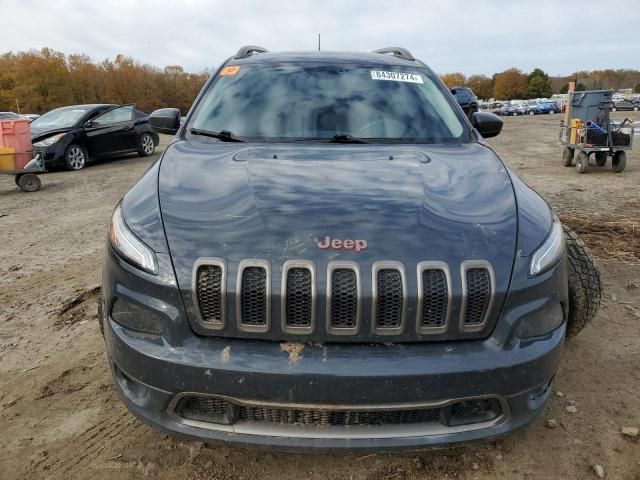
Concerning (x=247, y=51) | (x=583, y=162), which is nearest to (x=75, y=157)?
(x=247, y=51)

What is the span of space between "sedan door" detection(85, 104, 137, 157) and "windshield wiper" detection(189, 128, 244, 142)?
967 cm

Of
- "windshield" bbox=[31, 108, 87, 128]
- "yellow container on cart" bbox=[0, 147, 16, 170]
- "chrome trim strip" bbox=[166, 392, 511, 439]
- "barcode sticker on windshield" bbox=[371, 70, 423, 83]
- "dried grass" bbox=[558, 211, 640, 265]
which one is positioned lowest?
"dried grass" bbox=[558, 211, 640, 265]

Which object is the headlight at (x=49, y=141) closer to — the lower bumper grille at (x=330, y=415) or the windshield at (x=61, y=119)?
the windshield at (x=61, y=119)

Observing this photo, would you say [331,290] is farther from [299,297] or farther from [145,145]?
[145,145]

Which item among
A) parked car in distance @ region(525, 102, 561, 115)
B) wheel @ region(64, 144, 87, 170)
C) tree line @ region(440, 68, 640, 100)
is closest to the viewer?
wheel @ region(64, 144, 87, 170)

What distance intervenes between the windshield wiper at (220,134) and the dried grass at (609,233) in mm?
3512

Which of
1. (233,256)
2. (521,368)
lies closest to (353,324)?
(233,256)

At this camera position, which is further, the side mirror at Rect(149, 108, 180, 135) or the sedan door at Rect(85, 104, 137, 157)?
the sedan door at Rect(85, 104, 137, 157)

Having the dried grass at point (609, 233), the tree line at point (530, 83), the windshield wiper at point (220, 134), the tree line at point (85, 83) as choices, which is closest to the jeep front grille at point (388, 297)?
the windshield wiper at point (220, 134)

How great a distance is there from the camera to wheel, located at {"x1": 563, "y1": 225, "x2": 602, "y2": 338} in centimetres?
268

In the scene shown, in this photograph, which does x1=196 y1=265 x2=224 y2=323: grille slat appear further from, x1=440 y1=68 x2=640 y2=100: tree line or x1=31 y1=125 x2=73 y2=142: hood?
x1=440 y1=68 x2=640 y2=100: tree line

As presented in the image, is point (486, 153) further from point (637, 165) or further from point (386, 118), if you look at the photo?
point (637, 165)

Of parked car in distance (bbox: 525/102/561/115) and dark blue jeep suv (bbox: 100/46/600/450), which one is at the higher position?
parked car in distance (bbox: 525/102/561/115)

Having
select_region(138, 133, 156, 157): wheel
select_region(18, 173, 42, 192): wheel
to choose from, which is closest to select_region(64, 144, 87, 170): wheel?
select_region(138, 133, 156, 157): wheel
